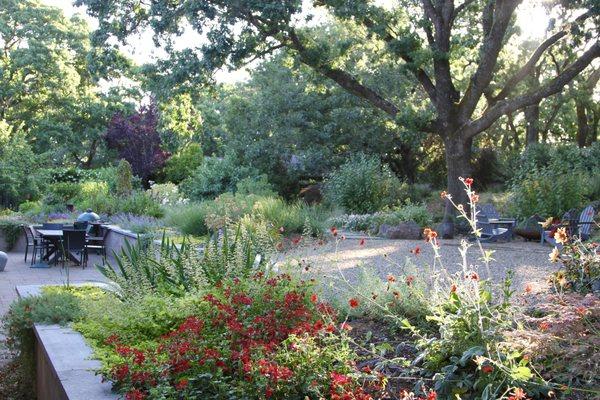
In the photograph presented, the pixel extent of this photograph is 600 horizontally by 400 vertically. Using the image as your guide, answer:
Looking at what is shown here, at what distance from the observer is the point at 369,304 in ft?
16.2

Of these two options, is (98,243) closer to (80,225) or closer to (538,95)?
(80,225)

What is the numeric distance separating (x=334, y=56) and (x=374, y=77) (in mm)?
6716

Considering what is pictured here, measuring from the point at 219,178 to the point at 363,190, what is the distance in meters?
5.80

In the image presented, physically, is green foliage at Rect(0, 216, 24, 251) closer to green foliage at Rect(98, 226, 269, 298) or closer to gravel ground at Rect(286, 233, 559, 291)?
gravel ground at Rect(286, 233, 559, 291)

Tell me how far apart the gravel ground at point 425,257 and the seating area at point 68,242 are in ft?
16.5

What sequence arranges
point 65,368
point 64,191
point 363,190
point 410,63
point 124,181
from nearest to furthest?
point 65,368, point 410,63, point 363,190, point 124,181, point 64,191

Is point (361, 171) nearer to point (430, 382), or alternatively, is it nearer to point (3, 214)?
point (3, 214)

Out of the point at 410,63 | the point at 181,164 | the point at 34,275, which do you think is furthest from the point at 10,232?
the point at 181,164

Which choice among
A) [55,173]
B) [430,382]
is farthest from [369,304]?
[55,173]

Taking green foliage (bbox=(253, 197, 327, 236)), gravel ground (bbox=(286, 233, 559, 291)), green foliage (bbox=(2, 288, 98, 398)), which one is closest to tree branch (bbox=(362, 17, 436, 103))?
gravel ground (bbox=(286, 233, 559, 291))

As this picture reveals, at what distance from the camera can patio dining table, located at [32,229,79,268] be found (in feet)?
46.0

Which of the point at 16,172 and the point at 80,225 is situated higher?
the point at 16,172

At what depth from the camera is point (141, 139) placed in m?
30.0

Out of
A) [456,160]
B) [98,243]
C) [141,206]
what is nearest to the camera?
[98,243]
